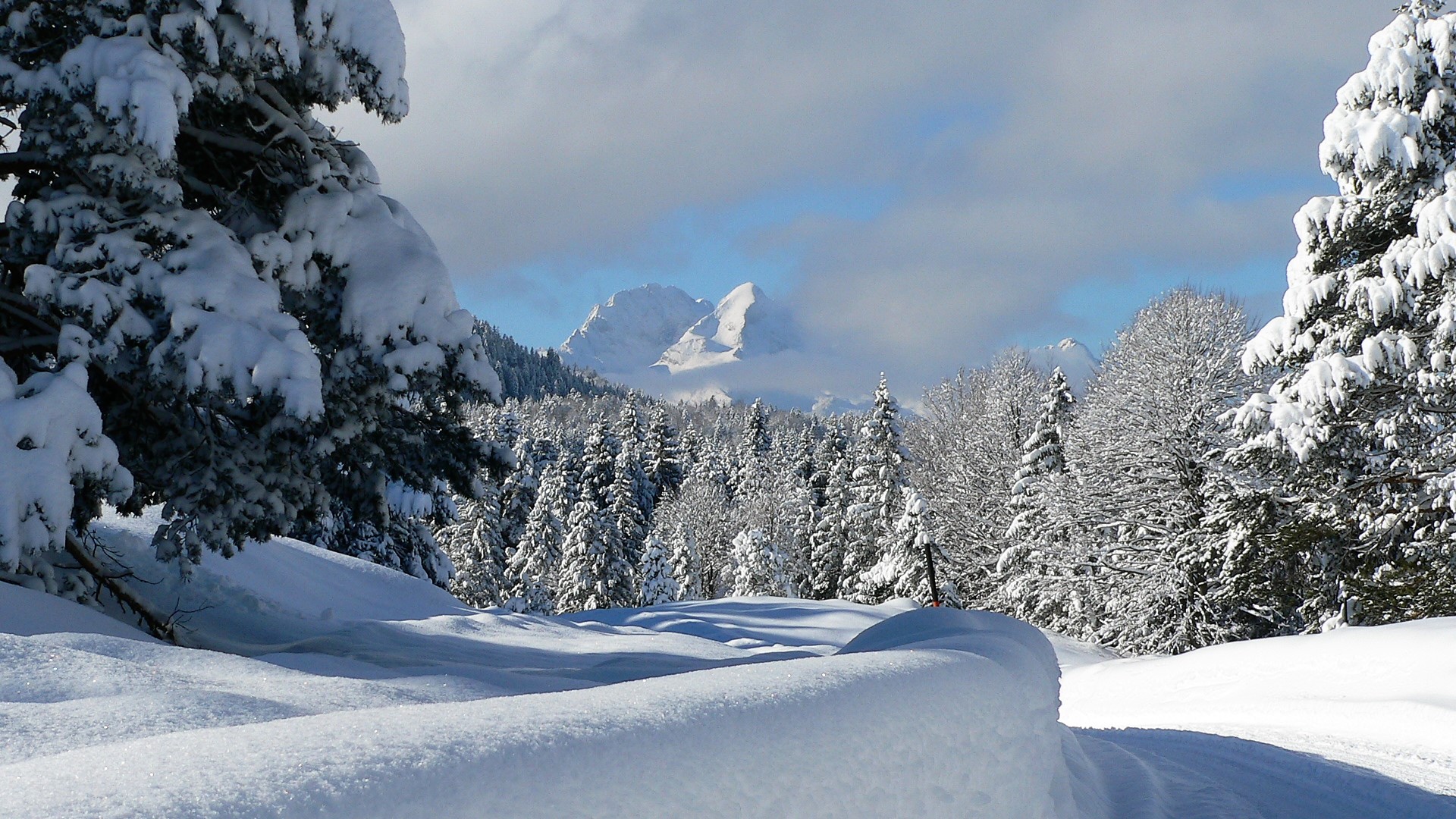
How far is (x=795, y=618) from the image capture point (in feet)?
70.7

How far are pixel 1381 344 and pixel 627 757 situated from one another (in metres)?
13.0

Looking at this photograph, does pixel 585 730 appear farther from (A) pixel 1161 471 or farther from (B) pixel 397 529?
(A) pixel 1161 471

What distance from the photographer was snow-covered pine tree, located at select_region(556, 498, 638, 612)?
39375 mm

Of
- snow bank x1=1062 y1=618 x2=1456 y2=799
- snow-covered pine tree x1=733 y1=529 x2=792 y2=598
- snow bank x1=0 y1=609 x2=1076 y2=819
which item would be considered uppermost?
snow-covered pine tree x1=733 y1=529 x2=792 y2=598

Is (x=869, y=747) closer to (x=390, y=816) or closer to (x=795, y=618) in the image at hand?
(x=390, y=816)

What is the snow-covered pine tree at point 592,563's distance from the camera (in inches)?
1550

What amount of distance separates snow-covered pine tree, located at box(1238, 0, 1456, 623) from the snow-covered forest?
5cm

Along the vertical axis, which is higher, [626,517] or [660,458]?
[660,458]

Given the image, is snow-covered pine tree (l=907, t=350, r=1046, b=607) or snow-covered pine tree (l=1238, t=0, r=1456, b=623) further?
snow-covered pine tree (l=907, t=350, r=1046, b=607)

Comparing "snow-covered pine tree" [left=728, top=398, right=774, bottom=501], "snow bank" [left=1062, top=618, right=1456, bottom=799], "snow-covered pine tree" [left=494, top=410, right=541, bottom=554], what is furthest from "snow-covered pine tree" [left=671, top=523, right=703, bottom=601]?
"snow bank" [left=1062, top=618, right=1456, bottom=799]

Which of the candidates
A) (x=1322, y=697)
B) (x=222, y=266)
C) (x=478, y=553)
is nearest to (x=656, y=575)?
(x=478, y=553)

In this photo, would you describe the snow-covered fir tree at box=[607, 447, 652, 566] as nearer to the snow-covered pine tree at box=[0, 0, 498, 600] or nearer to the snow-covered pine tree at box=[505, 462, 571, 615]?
the snow-covered pine tree at box=[505, 462, 571, 615]

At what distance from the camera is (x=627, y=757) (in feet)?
6.17

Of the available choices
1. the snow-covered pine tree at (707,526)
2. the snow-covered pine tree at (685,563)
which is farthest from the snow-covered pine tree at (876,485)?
the snow-covered pine tree at (707,526)
